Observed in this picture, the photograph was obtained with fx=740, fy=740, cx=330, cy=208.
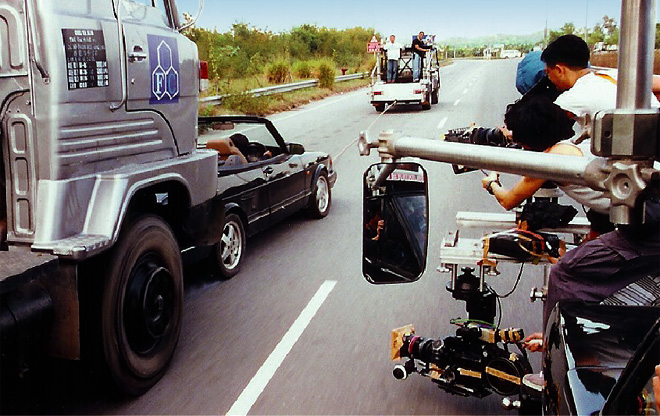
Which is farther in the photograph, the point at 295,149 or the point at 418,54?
the point at 418,54

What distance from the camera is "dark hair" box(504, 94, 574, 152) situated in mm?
3430

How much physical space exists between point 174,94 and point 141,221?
113 cm

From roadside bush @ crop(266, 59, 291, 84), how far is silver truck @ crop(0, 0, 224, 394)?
2932 centimetres

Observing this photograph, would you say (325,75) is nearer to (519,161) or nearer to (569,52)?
(569,52)

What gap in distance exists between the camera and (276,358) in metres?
5.11

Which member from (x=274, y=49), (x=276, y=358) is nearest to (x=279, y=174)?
(x=276, y=358)

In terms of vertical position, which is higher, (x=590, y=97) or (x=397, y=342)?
(x=590, y=97)

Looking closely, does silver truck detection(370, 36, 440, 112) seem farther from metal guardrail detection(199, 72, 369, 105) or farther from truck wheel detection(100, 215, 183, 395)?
truck wheel detection(100, 215, 183, 395)

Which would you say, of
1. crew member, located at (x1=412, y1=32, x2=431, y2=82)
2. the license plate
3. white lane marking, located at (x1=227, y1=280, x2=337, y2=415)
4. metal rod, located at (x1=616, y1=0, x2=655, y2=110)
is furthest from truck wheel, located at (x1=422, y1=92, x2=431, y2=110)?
metal rod, located at (x1=616, y1=0, x2=655, y2=110)

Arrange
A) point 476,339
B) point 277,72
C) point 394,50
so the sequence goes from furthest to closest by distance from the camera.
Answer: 1. point 277,72
2. point 394,50
3. point 476,339

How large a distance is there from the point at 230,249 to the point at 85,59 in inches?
128

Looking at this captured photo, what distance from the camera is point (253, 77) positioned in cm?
3219

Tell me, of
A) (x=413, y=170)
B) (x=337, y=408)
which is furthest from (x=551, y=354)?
(x=337, y=408)

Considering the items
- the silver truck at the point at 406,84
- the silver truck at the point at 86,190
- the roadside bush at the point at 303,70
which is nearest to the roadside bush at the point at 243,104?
the silver truck at the point at 406,84
